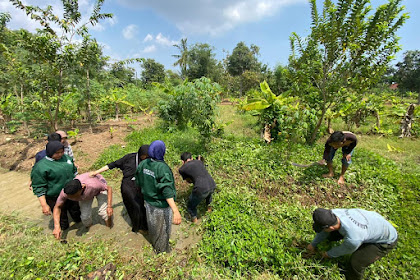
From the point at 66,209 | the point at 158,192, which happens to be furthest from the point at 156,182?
the point at 66,209

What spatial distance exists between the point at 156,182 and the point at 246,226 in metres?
1.59

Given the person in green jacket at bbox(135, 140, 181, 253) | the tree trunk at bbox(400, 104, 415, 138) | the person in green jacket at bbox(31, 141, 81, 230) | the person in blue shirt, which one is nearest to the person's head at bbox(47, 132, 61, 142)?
the person in green jacket at bbox(31, 141, 81, 230)

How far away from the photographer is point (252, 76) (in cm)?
2533

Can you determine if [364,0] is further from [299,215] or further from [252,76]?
[252,76]

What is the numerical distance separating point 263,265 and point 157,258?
4.86 ft

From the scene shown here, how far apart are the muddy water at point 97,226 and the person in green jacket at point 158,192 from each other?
1.71 feet

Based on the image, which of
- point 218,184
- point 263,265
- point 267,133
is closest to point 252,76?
point 267,133

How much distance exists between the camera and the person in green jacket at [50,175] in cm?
283

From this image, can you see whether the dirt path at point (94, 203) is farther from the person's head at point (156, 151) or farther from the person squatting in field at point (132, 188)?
the person's head at point (156, 151)

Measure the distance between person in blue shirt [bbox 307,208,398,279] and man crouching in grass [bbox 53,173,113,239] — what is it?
3.22 metres

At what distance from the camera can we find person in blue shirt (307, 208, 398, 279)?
227 centimetres

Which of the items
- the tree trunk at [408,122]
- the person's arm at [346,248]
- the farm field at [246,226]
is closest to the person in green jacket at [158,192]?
the farm field at [246,226]

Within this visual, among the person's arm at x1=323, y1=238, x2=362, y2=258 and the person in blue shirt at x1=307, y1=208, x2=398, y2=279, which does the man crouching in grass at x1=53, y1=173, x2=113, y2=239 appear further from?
the person's arm at x1=323, y1=238, x2=362, y2=258

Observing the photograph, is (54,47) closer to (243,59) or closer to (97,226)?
(97,226)
